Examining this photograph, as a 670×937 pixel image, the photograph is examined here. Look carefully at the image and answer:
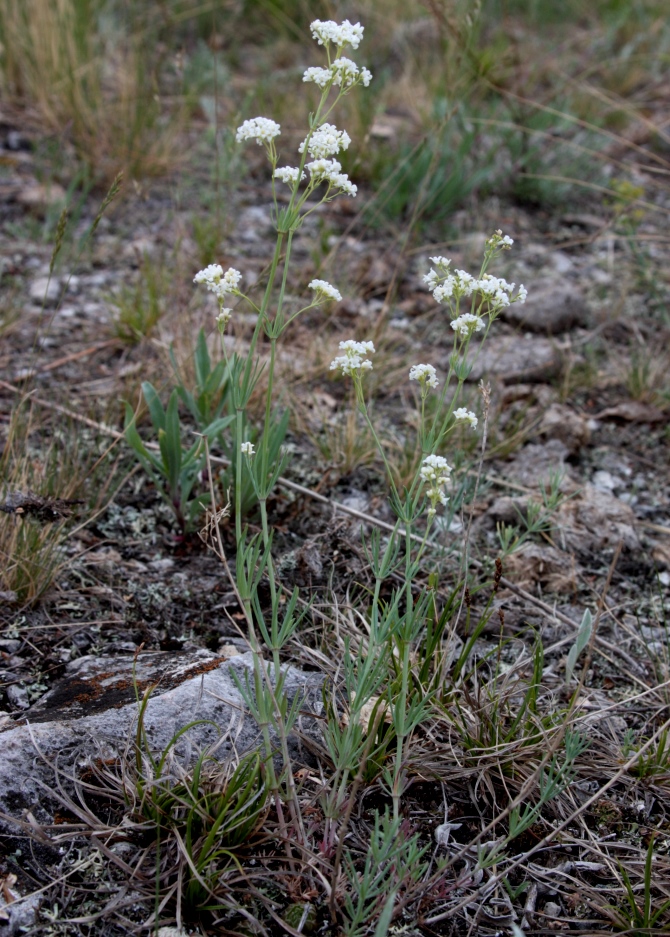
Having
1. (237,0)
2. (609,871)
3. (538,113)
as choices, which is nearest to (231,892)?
(609,871)

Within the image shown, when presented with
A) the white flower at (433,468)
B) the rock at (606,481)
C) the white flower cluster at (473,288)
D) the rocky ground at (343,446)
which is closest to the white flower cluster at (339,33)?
the white flower cluster at (473,288)

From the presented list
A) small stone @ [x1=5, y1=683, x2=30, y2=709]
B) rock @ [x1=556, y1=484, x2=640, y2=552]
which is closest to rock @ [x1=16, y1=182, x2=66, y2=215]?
small stone @ [x1=5, y1=683, x2=30, y2=709]

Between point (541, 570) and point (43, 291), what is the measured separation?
8.37ft

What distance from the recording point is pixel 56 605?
2193 millimetres

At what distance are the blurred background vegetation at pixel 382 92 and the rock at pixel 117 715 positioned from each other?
2354 mm

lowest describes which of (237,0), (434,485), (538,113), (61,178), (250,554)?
(250,554)

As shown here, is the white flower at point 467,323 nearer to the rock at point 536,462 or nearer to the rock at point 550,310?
the rock at point 536,462

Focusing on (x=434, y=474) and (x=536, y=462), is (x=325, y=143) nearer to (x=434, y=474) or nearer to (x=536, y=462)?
(x=434, y=474)

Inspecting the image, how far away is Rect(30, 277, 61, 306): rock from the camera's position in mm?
3604

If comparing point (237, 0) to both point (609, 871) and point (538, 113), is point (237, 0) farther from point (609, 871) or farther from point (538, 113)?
point (609, 871)

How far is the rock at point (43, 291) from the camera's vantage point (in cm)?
360

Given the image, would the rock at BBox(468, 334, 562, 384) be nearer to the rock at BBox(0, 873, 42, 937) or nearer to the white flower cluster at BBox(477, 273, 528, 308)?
the white flower cluster at BBox(477, 273, 528, 308)

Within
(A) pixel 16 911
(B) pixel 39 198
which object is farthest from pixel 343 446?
(B) pixel 39 198

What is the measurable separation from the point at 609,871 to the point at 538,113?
4.20 metres
